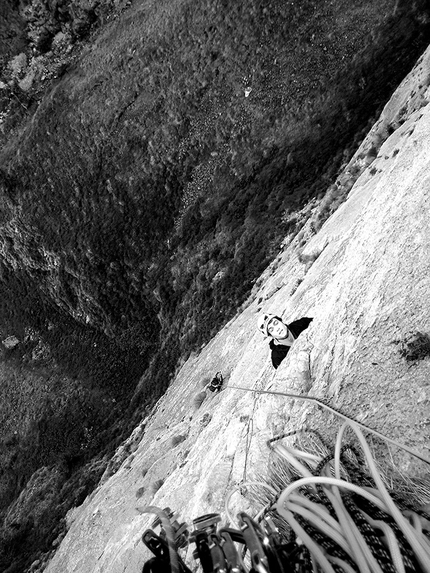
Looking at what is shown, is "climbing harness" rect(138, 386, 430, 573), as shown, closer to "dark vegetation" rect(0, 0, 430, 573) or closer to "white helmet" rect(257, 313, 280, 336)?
"white helmet" rect(257, 313, 280, 336)

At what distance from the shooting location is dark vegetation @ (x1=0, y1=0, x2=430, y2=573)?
1895 cm

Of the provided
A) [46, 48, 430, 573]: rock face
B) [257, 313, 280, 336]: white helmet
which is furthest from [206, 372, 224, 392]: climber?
[257, 313, 280, 336]: white helmet

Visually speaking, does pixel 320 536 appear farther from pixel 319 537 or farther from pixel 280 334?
pixel 280 334

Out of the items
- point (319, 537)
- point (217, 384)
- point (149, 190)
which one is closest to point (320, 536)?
point (319, 537)

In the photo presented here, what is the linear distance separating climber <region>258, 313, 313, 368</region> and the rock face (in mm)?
362

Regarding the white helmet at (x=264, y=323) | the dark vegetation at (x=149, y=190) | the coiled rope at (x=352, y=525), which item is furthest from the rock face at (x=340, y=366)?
the dark vegetation at (x=149, y=190)

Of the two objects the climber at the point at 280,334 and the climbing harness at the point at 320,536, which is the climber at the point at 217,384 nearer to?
the climber at the point at 280,334

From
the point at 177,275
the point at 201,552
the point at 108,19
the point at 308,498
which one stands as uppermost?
the point at 108,19

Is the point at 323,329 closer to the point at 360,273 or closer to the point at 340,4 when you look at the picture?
the point at 360,273

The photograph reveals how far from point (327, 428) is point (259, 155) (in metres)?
17.7

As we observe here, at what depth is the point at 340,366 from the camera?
230 inches

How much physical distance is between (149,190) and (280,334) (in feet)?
58.0

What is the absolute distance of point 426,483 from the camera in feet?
13.0

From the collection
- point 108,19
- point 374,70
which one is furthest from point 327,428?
point 108,19
